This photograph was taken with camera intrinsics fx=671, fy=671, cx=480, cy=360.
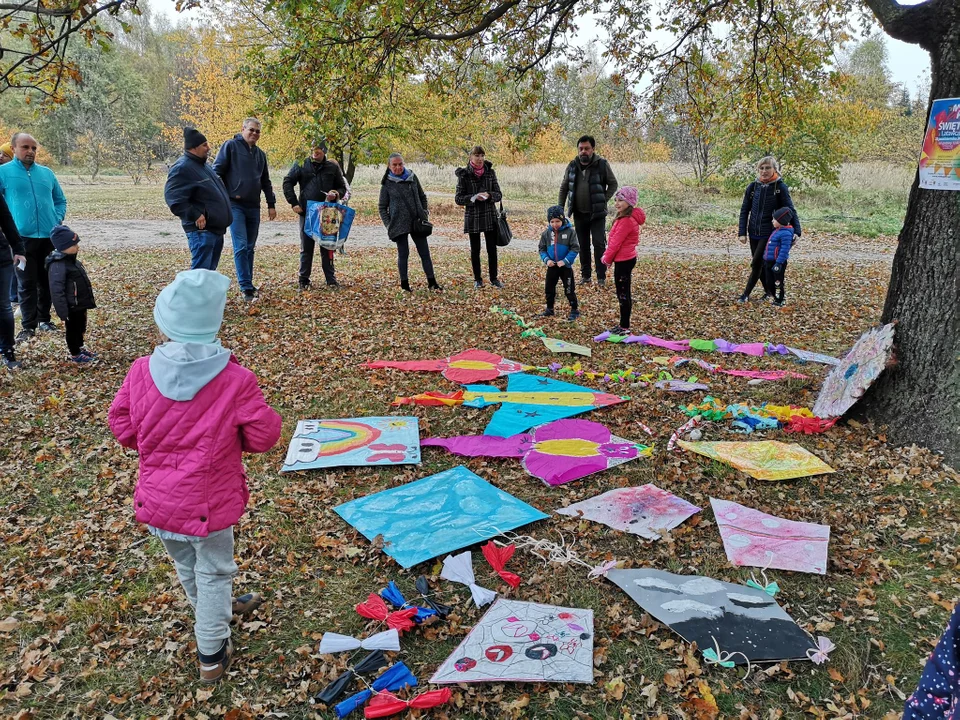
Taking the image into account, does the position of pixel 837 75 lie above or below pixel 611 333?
Answer: above

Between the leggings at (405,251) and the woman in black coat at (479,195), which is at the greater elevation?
the woman in black coat at (479,195)

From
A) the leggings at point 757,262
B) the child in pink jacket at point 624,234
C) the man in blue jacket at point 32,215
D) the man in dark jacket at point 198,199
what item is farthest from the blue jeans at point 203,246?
the leggings at point 757,262

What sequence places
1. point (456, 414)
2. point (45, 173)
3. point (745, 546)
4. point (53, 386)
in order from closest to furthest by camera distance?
1. point (745, 546)
2. point (456, 414)
3. point (53, 386)
4. point (45, 173)

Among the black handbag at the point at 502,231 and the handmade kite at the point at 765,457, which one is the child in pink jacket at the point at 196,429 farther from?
the black handbag at the point at 502,231

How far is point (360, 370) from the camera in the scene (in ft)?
22.4

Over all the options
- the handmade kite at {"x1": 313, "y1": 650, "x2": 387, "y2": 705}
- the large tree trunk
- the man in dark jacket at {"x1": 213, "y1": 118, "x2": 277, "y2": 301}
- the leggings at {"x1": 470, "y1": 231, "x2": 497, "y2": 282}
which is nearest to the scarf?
the leggings at {"x1": 470, "y1": 231, "x2": 497, "y2": 282}

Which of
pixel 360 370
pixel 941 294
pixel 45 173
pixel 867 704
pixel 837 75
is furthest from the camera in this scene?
pixel 837 75

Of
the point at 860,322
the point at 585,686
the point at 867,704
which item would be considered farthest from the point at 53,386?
the point at 860,322

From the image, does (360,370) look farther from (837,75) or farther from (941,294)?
(837,75)

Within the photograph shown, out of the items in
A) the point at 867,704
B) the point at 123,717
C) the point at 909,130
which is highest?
the point at 909,130

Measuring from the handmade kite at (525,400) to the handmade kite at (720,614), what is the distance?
2.06 meters

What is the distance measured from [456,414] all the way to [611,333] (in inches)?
116

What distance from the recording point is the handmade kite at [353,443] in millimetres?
4781

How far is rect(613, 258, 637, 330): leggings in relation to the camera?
294 inches
